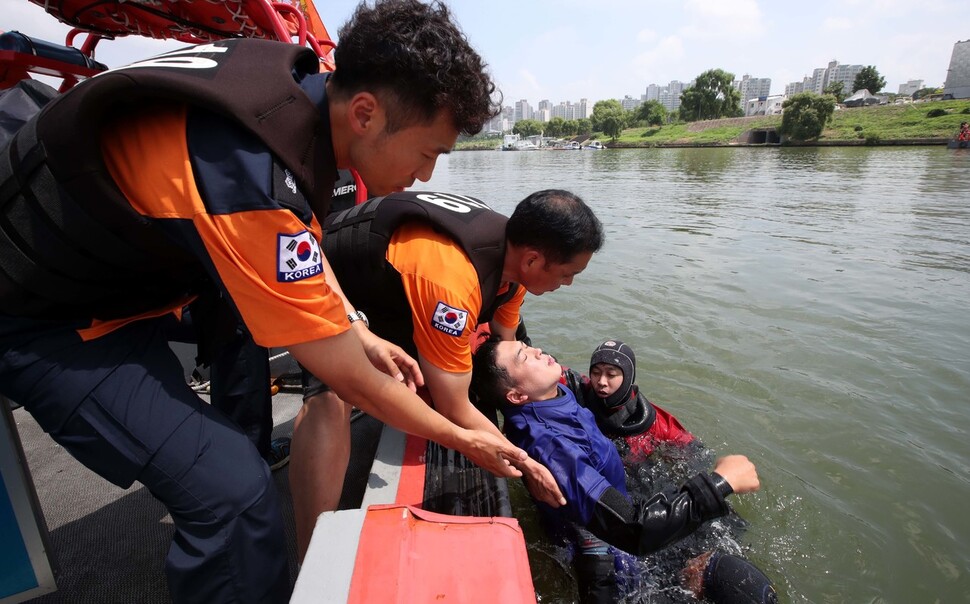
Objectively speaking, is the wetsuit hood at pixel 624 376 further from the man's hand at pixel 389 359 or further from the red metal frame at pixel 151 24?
the red metal frame at pixel 151 24

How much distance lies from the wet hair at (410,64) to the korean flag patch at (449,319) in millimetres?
641

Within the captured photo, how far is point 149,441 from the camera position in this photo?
4.00 feet

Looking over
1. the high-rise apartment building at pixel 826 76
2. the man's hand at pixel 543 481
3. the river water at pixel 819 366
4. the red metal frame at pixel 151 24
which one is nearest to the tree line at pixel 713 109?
the river water at pixel 819 366

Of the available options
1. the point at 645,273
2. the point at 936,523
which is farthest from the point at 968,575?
the point at 645,273

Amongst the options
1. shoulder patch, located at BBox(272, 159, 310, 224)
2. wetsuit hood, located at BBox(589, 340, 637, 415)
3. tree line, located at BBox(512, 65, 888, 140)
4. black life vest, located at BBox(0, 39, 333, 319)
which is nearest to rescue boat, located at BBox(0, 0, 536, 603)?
black life vest, located at BBox(0, 39, 333, 319)

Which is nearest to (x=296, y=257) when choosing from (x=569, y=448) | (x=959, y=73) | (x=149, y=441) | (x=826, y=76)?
(x=149, y=441)

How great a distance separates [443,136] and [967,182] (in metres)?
18.3

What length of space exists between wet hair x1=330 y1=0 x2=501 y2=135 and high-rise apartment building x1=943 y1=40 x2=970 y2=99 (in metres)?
82.3

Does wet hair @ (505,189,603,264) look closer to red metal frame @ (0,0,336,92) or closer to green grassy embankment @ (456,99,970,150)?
red metal frame @ (0,0,336,92)

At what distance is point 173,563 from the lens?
1209 mm

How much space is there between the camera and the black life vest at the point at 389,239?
194 cm

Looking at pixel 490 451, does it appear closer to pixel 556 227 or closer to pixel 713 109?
pixel 556 227

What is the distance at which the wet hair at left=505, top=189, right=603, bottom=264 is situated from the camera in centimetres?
200

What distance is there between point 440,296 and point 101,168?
970mm
